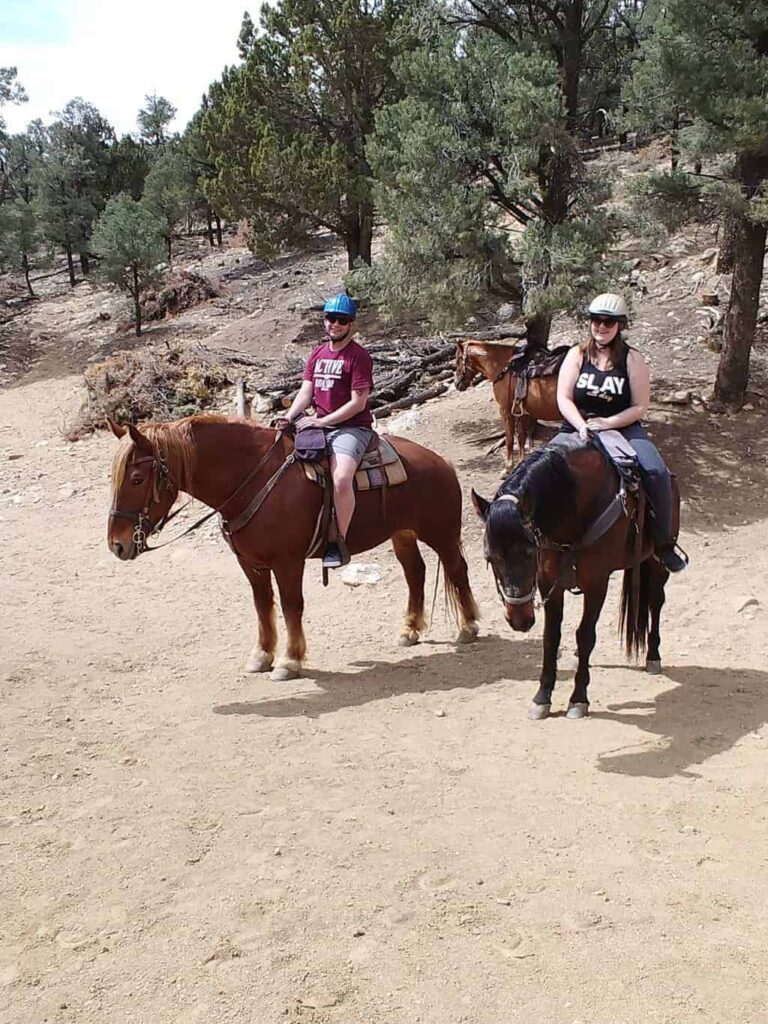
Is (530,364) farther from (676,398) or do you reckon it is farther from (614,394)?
(614,394)

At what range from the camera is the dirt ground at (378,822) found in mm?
2701

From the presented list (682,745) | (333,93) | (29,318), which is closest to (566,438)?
(682,745)

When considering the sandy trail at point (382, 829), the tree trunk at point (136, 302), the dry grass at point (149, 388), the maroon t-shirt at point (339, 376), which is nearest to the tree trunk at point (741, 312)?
the sandy trail at point (382, 829)

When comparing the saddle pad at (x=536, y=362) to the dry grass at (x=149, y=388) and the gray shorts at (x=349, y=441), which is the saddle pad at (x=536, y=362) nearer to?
the gray shorts at (x=349, y=441)

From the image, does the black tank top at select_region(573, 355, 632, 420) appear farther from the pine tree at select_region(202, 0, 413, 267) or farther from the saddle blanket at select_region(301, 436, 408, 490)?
the pine tree at select_region(202, 0, 413, 267)

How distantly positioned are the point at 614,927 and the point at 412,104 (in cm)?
1083

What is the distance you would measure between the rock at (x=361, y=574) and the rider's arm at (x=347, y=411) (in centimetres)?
296

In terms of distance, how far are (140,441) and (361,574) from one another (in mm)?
3876

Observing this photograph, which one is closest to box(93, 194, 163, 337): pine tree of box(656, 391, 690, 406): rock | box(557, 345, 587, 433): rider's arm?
box(656, 391, 690, 406): rock

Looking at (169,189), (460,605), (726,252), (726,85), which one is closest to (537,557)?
(460,605)

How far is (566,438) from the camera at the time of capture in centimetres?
493

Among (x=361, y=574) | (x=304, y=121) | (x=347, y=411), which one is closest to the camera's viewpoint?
(x=347, y=411)

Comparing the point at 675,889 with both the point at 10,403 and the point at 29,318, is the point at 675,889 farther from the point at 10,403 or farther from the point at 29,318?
the point at 29,318

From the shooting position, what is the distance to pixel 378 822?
12.5 feet
